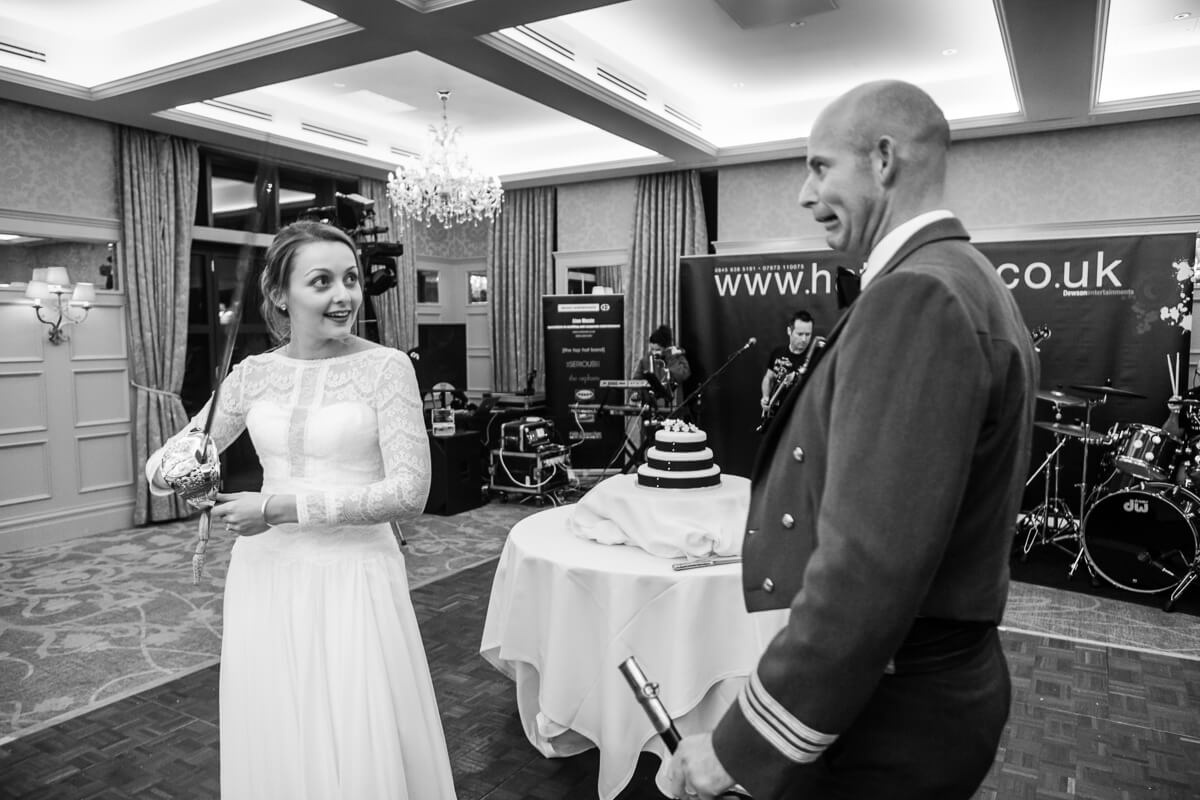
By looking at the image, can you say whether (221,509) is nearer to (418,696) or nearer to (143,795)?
(418,696)

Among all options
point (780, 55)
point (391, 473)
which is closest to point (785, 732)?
point (391, 473)

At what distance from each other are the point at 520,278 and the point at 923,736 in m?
8.32

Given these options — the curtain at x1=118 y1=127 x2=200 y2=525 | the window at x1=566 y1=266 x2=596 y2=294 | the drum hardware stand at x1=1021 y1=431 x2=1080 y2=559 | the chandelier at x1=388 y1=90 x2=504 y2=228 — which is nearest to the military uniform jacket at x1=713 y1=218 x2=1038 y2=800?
the drum hardware stand at x1=1021 y1=431 x2=1080 y2=559

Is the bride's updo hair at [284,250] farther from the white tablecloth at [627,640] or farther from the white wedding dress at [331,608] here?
the white tablecloth at [627,640]

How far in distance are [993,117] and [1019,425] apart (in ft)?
19.6

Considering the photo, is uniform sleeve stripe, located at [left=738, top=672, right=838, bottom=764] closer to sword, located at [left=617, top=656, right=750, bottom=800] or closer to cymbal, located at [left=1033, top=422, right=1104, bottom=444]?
sword, located at [left=617, top=656, right=750, bottom=800]

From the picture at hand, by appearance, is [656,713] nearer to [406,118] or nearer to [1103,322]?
[1103,322]

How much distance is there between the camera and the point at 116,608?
170 inches

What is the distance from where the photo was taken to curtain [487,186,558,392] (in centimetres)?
879

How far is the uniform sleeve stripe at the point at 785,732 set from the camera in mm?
840

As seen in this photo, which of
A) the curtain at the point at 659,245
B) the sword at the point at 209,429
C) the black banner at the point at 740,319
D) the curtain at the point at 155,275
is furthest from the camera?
the curtain at the point at 659,245

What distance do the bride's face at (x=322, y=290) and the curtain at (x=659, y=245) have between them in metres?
6.27

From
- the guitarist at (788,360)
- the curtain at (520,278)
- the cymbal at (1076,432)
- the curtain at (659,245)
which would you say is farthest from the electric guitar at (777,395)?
the curtain at (520,278)

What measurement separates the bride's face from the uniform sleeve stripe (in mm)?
1266
